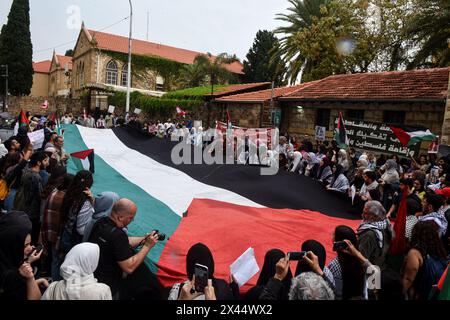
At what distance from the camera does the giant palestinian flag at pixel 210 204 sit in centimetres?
507

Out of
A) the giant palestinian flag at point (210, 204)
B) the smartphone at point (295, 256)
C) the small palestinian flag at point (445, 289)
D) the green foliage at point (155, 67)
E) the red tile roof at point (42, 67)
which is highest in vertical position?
the red tile roof at point (42, 67)

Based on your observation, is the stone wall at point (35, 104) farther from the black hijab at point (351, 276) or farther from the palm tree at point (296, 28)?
the black hijab at point (351, 276)

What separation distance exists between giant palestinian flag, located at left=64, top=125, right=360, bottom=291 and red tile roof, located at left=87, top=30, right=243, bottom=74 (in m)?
36.3

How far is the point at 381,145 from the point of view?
11062mm

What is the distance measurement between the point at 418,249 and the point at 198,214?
11.8ft

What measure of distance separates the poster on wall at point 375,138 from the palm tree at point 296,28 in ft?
54.6

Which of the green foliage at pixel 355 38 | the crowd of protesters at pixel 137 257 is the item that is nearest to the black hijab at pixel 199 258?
the crowd of protesters at pixel 137 257

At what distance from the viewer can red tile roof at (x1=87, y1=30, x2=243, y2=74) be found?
47062 mm

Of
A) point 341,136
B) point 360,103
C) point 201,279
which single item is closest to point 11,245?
point 201,279

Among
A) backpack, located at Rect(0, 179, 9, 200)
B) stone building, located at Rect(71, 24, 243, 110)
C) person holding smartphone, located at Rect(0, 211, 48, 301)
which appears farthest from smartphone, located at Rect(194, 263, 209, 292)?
stone building, located at Rect(71, 24, 243, 110)

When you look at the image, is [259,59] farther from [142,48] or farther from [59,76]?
[59,76]

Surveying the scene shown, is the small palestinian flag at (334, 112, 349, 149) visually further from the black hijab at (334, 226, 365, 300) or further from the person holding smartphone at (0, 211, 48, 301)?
the person holding smartphone at (0, 211, 48, 301)

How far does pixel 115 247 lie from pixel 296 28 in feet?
94.1

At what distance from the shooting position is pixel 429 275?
11.6 feet
